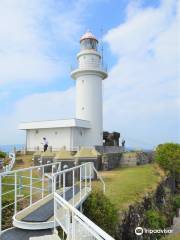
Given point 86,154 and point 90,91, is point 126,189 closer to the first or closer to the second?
point 86,154

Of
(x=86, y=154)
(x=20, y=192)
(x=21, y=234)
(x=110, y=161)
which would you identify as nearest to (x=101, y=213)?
(x=20, y=192)

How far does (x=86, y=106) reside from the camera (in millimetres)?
30859

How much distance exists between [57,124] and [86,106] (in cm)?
371

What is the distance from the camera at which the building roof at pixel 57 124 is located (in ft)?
91.6

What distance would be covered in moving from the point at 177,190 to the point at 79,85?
43.1 feet

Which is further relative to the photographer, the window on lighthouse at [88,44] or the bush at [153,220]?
the window on lighthouse at [88,44]

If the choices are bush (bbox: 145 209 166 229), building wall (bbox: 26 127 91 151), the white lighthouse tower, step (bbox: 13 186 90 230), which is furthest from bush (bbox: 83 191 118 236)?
the white lighthouse tower

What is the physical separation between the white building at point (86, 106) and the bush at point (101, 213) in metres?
19.4

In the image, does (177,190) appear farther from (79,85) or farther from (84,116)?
(79,85)

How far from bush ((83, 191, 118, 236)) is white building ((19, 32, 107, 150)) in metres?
19.4

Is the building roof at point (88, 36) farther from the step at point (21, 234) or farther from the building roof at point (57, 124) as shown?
the step at point (21, 234)

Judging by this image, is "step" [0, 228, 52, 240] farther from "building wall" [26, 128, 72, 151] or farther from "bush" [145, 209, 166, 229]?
"building wall" [26, 128, 72, 151]

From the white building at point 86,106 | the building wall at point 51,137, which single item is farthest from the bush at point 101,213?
the white building at point 86,106

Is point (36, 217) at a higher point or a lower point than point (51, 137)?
lower
